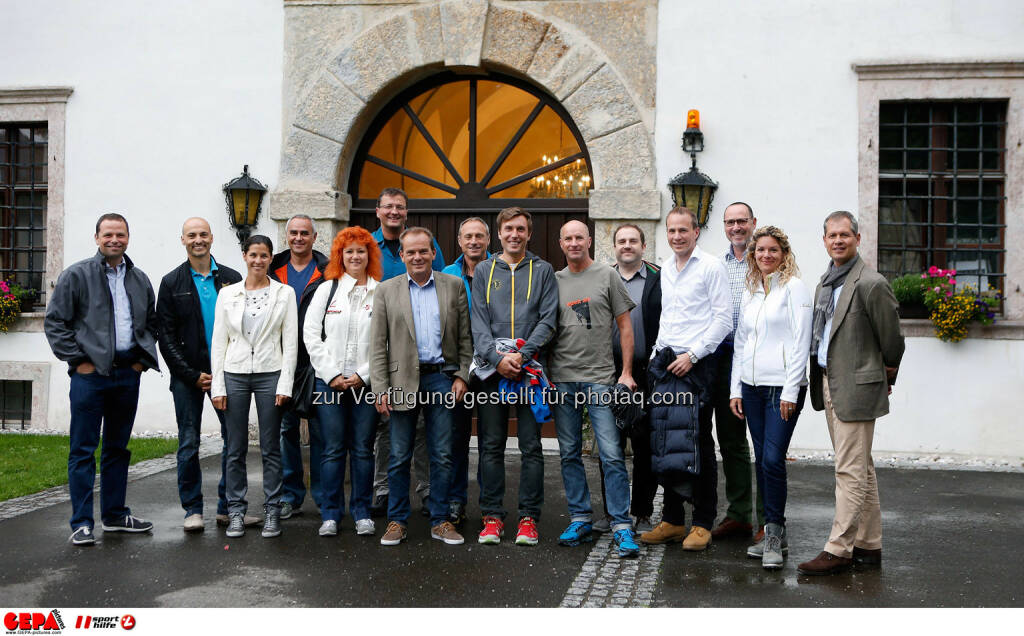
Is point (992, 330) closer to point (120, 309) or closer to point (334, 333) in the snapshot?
point (334, 333)

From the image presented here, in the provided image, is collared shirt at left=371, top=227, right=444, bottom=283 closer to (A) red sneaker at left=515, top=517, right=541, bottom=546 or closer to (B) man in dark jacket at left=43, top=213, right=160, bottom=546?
(B) man in dark jacket at left=43, top=213, right=160, bottom=546

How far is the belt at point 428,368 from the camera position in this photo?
5.23 m

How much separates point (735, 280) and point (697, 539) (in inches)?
57.5

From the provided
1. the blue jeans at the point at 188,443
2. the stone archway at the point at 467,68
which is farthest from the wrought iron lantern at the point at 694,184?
the blue jeans at the point at 188,443

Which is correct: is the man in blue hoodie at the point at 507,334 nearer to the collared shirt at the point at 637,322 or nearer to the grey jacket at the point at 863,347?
the collared shirt at the point at 637,322

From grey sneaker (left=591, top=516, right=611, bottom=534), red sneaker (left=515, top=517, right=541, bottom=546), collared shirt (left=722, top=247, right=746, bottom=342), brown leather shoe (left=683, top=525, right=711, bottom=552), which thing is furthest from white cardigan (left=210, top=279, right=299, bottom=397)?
collared shirt (left=722, top=247, right=746, bottom=342)

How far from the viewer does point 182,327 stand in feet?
18.0

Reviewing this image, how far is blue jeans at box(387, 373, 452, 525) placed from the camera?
518 centimetres

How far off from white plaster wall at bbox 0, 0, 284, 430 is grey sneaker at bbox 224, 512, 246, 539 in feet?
12.8

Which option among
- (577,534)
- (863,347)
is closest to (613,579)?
(577,534)

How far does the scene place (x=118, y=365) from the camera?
5234 millimetres

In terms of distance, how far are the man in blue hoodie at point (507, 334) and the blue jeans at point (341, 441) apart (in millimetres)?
702

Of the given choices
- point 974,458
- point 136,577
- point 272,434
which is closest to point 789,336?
point 272,434
